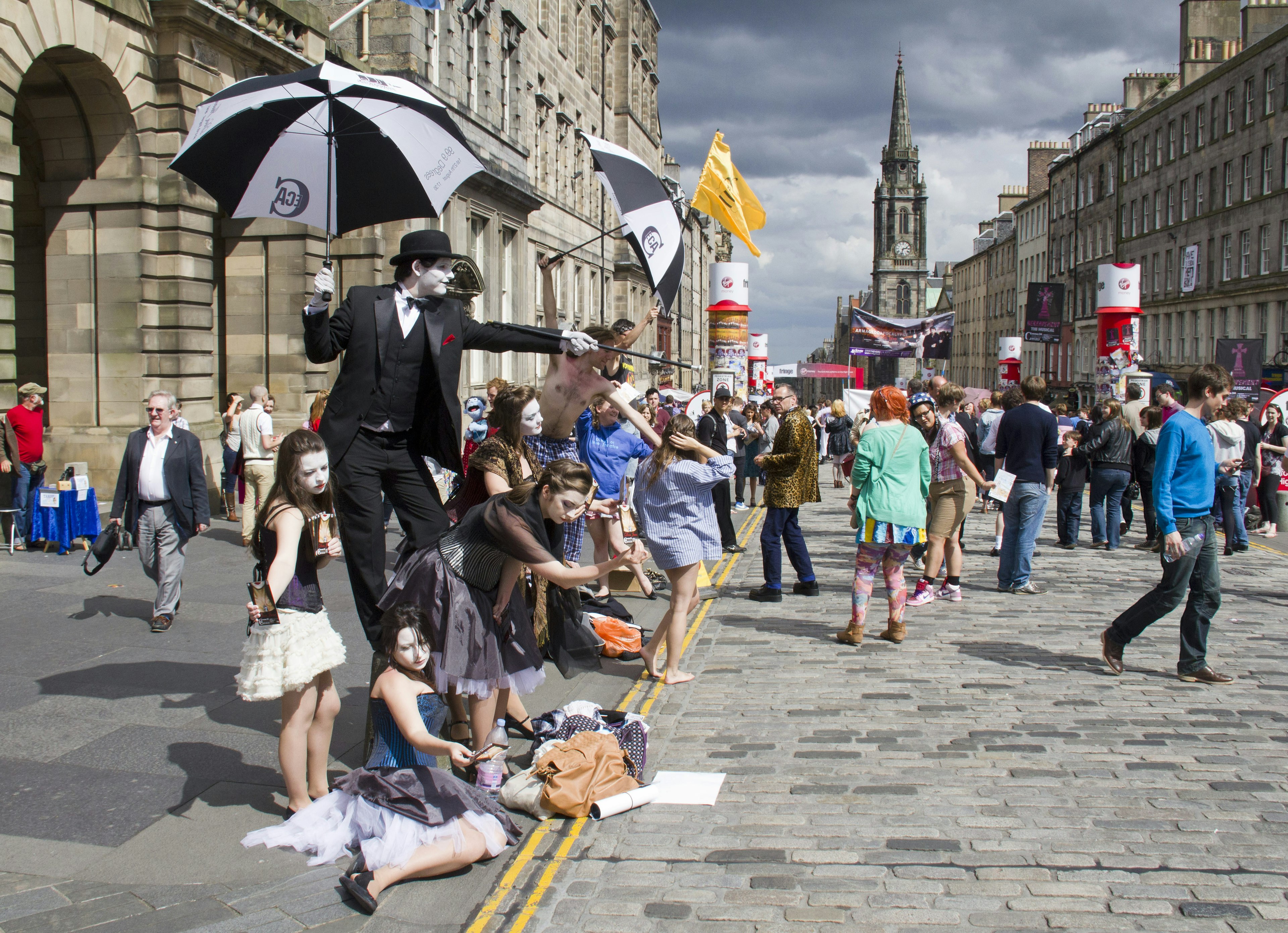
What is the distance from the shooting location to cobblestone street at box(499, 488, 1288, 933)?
379 cm

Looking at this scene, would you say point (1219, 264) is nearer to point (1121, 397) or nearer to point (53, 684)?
point (1121, 397)

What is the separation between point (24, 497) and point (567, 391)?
7918mm

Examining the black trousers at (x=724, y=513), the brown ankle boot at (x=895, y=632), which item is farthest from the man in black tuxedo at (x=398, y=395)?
the black trousers at (x=724, y=513)

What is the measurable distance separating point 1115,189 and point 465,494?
59.8 meters

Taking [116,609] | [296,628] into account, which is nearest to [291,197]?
[296,628]

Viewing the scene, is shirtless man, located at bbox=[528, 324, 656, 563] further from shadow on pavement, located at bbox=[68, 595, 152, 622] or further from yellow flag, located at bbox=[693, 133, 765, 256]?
yellow flag, located at bbox=[693, 133, 765, 256]

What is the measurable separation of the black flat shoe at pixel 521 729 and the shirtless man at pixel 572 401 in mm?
1257

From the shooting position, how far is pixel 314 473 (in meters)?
4.33

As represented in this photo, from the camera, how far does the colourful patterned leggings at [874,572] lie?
26.0 feet

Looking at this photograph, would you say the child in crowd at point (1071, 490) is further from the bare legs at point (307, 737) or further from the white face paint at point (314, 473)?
the white face paint at point (314, 473)

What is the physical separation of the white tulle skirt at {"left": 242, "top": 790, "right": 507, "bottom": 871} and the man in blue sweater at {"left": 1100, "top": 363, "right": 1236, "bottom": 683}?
4.67 meters

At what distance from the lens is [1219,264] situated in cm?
4462

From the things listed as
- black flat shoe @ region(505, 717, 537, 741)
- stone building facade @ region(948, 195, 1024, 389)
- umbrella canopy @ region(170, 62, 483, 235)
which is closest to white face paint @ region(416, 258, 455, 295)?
umbrella canopy @ region(170, 62, 483, 235)

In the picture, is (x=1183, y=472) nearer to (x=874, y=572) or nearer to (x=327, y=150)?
(x=874, y=572)
